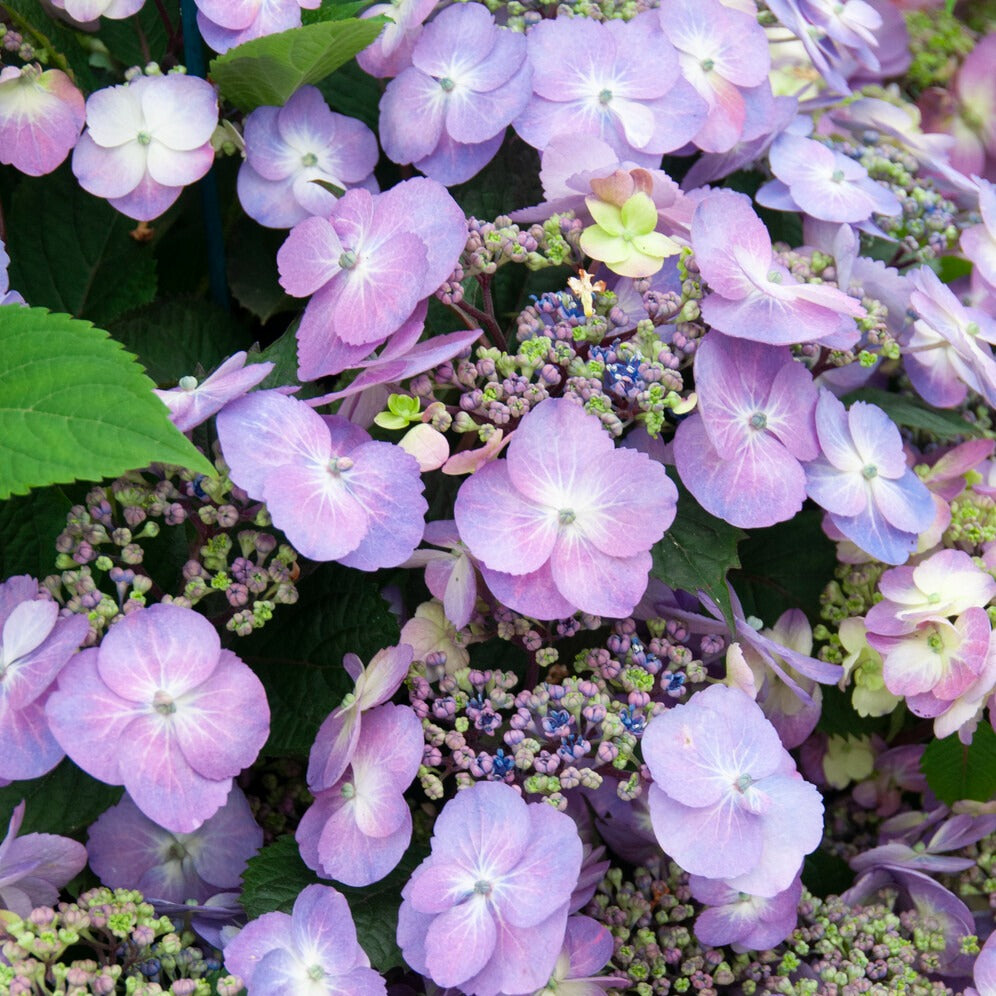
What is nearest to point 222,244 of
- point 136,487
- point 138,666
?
point 136,487

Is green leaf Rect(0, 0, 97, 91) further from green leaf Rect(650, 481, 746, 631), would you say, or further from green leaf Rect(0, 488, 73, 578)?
green leaf Rect(650, 481, 746, 631)

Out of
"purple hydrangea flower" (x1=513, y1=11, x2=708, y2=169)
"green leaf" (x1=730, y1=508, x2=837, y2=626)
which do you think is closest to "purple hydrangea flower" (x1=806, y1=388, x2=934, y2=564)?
"green leaf" (x1=730, y1=508, x2=837, y2=626)

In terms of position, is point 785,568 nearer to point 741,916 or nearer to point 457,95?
point 741,916

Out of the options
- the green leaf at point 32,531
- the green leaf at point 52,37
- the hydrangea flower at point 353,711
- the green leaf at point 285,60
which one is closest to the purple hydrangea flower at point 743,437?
the hydrangea flower at point 353,711

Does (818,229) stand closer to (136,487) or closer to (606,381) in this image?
(606,381)

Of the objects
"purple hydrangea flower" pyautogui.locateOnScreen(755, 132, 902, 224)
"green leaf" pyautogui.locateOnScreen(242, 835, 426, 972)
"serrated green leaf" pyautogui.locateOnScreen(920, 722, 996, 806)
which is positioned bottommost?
"green leaf" pyautogui.locateOnScreen(242, 835, 426, 972)

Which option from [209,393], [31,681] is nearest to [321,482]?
[209,393]

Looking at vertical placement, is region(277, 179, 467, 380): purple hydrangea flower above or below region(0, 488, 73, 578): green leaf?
above
